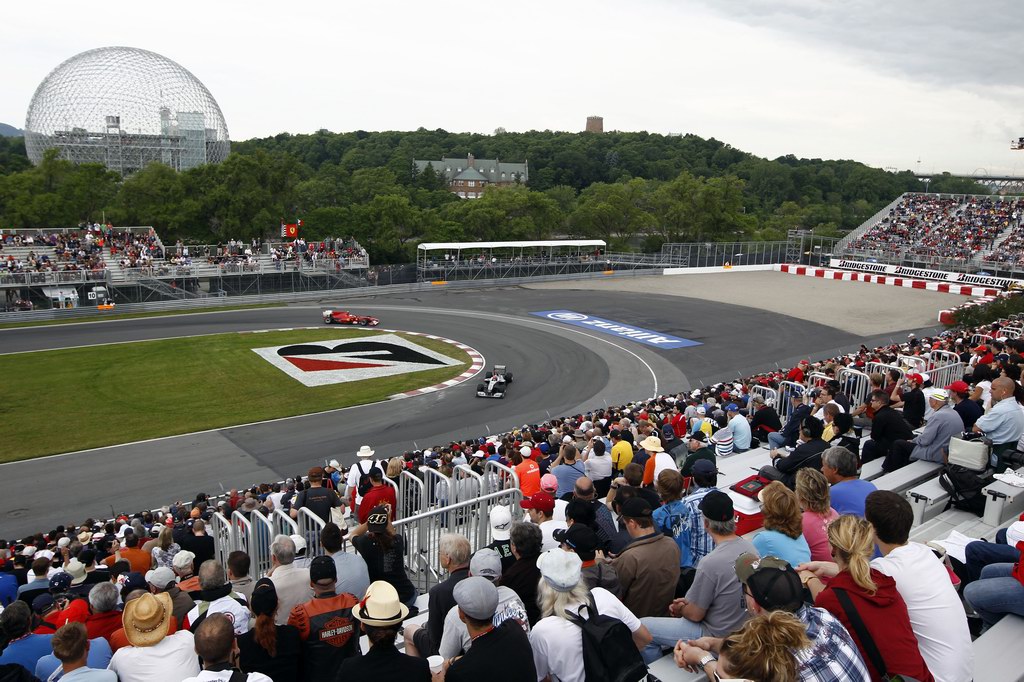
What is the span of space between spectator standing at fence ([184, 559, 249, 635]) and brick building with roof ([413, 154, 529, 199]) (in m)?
143

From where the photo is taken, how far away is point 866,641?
4.36 metres

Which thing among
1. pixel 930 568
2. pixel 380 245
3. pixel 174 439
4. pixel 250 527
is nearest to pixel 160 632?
pixel 250 527

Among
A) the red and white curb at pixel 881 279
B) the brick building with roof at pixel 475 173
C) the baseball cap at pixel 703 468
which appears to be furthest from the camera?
the brick building with roof at pixel 475 173

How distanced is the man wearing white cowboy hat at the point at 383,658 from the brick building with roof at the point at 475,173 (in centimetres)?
14498

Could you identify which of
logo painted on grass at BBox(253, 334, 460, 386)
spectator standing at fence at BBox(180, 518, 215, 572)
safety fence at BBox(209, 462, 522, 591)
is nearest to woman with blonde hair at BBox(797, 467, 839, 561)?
safety fence at BBox(209, 462, 522, 591)

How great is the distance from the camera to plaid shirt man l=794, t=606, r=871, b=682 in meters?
3.92

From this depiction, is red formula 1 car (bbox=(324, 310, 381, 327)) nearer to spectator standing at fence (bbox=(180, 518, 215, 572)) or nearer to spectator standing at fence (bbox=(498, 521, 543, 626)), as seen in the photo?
spectator standing at fence (bbox=(180, 518, 215, 572))

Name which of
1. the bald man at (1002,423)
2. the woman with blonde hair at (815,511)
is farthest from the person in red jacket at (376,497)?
the bald man at (1002,423)

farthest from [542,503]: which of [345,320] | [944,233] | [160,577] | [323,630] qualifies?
[944,233]

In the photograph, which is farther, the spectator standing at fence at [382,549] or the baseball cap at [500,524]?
the baseball cap at [500,524]

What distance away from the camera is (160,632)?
206 inches

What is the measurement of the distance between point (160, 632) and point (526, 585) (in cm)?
291

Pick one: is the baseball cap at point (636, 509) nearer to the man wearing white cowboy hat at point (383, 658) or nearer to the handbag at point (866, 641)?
the handbag at point (866, 641)

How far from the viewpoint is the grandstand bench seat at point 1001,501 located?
8344 millimetres
